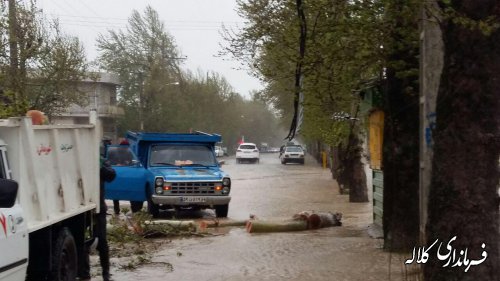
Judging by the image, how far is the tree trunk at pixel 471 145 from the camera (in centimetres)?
606

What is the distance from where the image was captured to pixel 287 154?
204 ft

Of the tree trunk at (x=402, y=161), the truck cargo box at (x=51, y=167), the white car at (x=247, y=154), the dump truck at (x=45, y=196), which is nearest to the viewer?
the dump truck at (x=45, y=196)

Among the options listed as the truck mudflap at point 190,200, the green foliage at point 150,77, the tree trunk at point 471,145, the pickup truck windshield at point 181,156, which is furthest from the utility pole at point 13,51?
the green foliage at point 150,77

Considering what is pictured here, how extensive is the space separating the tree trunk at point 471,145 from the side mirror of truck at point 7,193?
334 centimetres

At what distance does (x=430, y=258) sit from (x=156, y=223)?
8882mm

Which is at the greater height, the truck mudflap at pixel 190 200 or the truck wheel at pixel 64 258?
the truck wheel at pixel 64 258

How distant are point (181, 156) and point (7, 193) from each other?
13820 millimetres

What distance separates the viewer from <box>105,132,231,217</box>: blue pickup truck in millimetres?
17766

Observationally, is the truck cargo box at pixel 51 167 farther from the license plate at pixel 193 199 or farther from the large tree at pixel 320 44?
the license plate at pixel 193 199

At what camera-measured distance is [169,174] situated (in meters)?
18.0

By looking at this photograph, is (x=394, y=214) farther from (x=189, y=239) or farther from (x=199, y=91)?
(x=199, y=91)

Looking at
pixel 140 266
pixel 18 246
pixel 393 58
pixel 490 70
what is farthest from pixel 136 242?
pixel 490 70

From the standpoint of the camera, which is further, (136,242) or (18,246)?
(136,242)

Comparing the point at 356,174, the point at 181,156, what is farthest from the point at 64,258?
the point at 356,174
